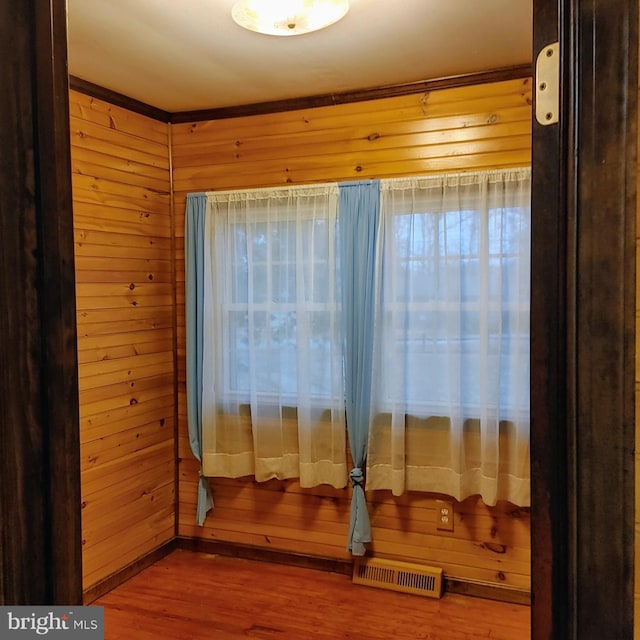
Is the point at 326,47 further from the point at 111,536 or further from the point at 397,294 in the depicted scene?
the point at 111,536

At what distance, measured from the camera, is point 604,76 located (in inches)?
27.1

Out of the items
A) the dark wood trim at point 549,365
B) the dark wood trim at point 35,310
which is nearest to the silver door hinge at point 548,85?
the dark wood trim at point 549,365

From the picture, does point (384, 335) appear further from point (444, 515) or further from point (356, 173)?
point (444, 515)

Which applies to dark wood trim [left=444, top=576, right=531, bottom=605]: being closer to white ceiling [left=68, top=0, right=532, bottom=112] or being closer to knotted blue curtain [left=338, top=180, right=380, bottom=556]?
knotted blue curtain [left=338, top=180, right=380, bottom=556]

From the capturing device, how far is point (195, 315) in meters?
3.38

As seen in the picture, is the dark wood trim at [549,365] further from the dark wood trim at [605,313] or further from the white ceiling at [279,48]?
the white ceiling at [279,48]

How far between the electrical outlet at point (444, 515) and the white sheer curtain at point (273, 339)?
1.74 ft

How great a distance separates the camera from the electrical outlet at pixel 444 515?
9.89 ft

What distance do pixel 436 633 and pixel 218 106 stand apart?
3.06 meters

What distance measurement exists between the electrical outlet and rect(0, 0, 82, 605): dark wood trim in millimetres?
2439

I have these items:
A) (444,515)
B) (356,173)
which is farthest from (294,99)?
(444,515)

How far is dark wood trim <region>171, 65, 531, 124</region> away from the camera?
9.27 feet

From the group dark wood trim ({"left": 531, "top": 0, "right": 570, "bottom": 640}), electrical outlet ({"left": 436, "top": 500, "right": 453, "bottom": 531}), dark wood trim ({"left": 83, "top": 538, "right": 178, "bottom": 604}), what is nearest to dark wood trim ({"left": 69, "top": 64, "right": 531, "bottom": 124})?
electrical outlet ({"left": 436, "top": 500, "right": 453, "bottom": 531})

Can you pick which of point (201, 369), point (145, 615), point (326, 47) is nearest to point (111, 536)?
point (145, 615)
